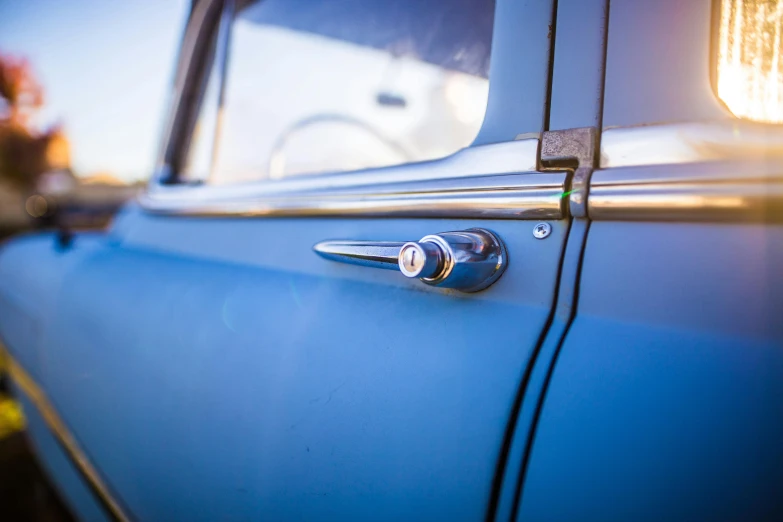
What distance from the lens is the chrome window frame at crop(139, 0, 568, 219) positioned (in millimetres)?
729

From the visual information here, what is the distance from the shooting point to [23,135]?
2297 centimetres

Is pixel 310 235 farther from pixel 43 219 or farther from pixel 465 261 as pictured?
pixel 43 219

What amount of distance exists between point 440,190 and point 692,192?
37 centimetres

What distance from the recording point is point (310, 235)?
106 cm

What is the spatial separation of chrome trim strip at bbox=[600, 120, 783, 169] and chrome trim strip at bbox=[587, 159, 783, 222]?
14 mm

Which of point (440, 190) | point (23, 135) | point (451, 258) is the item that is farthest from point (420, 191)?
point (23, 135)

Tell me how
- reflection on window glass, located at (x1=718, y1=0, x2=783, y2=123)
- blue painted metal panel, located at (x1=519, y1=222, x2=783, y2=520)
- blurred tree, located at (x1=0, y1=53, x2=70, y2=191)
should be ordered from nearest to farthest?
blue painted metal panel, located at (x1=519, y1=222, x2=783, y2=520) < reflection on window glass, located at (x1=718, y1=0, x2=783, y2=123) < blurred tree, located at (x1=0, y1=53, x2=70, y2=191)

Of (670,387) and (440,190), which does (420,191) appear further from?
(670,387)

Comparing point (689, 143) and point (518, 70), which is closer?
point (689, 143)

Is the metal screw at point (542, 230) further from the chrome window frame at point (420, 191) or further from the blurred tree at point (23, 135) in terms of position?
the blurred tree at point (23, 135)

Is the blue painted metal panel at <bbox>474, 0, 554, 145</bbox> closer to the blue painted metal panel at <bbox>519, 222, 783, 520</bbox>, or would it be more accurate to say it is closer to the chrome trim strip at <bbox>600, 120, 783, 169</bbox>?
the chrome trim strip at <bbox>600, 120, 783, 169</bbox>

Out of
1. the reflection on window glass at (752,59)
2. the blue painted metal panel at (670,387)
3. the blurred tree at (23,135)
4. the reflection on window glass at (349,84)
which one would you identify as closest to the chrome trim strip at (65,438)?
the reflection on window glass at (349,84)

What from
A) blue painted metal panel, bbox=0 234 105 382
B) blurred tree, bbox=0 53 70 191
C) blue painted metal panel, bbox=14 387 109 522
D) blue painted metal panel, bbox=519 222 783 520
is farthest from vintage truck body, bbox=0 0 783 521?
blurred tree, bbox=0 53 70 191

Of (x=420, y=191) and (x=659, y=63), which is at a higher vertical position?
(x=659, y=63)
